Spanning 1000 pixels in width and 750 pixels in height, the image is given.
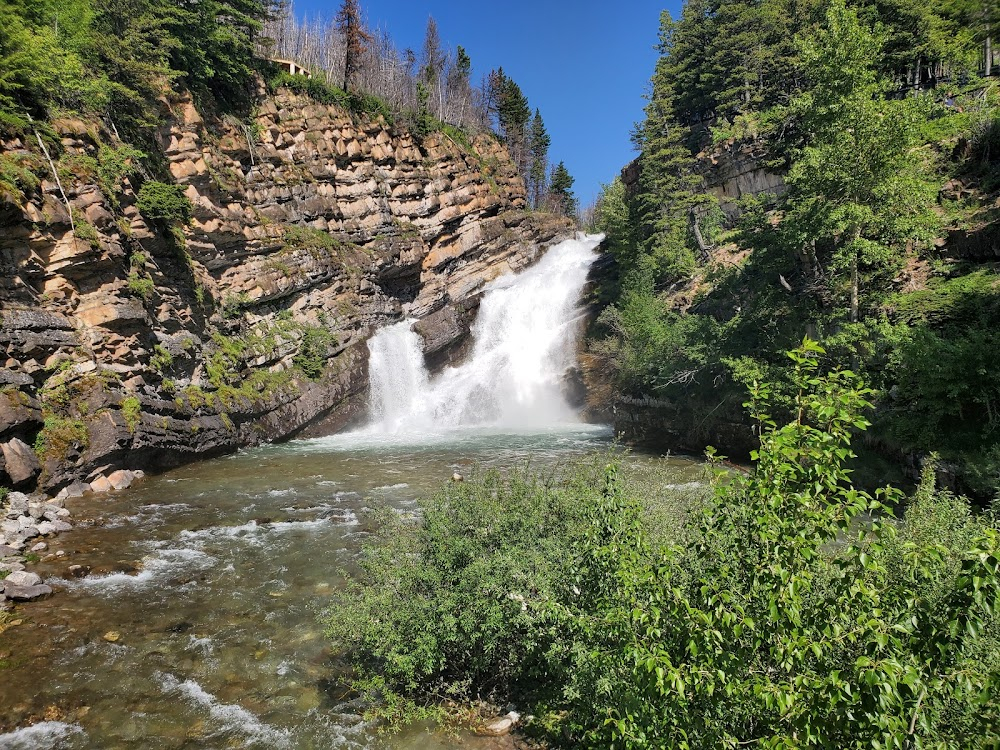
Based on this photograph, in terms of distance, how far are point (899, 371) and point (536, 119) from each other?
71836 millimetres

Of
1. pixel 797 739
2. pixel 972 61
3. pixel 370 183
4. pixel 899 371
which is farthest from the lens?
pixel 370 183

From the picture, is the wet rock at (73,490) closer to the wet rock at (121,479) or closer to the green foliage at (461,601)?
the wet rock at (121,479)

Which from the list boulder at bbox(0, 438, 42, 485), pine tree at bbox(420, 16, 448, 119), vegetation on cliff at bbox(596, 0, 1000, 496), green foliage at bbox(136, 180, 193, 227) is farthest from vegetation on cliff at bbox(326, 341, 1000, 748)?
pine tree at bbox(420, 16, 448, 119)

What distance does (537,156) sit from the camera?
74750mm

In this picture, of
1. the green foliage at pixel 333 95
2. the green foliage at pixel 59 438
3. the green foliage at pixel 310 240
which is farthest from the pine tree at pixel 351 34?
the green foliage at pixel 59 438

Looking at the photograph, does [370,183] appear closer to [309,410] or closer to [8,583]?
[309,410]

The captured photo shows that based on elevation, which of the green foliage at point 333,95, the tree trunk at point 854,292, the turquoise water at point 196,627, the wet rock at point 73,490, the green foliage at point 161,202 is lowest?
the turquoise water at point 196,627

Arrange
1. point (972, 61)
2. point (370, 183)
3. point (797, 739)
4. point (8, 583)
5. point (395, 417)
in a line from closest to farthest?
point (797, 739) → point (8, 583) → point (972, 61) → point (395, 417) → point (370, 183)

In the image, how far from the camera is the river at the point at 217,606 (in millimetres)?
6098

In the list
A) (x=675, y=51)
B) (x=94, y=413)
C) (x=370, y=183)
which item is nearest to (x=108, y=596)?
(x=94, y=413)

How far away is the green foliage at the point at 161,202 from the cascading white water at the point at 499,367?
12.0 metres

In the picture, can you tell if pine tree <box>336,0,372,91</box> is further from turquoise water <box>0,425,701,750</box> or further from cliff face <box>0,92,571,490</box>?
turquoise water <box>0,425,701,750</box>

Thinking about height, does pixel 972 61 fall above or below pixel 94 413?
above

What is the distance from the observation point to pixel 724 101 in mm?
38125
